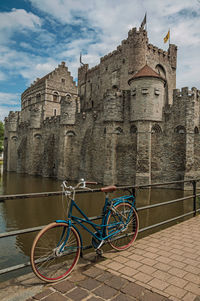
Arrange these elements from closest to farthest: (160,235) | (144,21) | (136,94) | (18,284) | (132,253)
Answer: (18,284) → (132,253) → (160,235) → (136,94) → (144,21)

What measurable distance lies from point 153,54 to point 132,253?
81.2ft

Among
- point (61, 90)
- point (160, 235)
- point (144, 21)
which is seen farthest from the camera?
point (61, 90)

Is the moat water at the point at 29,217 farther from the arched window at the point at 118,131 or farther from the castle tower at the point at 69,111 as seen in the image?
the castle tower at the point at 69,111

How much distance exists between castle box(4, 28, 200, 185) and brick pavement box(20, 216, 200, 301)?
13.6 m

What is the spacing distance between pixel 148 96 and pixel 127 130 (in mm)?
3280

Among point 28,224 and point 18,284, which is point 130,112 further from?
point 18,284

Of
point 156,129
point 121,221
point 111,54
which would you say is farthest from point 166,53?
point 121,221

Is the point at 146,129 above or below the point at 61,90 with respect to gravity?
below

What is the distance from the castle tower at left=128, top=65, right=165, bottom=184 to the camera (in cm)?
1698

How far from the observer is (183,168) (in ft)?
53.7

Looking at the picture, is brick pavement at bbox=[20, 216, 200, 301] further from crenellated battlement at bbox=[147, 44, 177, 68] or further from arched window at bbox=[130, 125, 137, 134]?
crenellated battlement at bbox=[147, 44, 177, 68]

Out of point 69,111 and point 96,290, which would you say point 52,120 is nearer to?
point 69,111

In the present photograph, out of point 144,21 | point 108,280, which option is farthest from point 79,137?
point 108,280

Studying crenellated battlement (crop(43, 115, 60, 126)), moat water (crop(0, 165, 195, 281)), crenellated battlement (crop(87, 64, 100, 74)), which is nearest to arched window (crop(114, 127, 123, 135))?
moat water (crop(0, 165, 195, 281))
